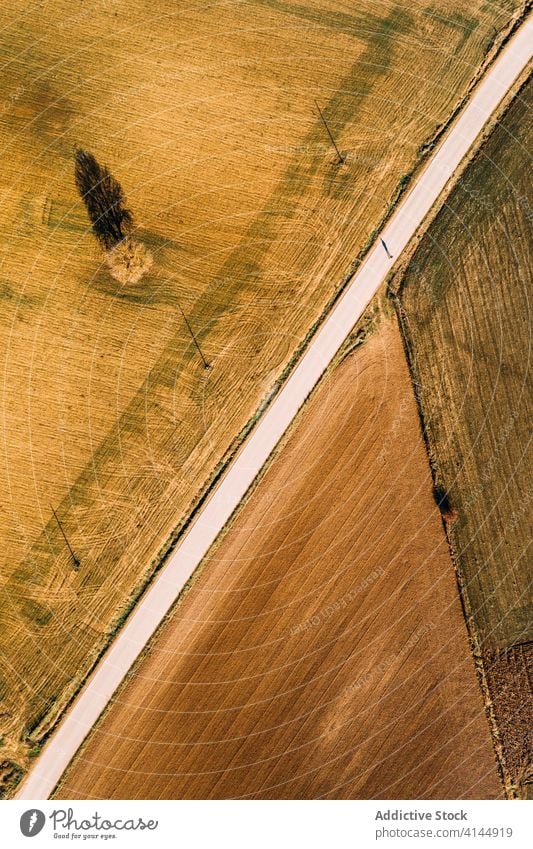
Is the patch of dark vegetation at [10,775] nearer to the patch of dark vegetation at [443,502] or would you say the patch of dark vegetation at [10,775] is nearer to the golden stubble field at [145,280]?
the golden stubble field at [145,280]

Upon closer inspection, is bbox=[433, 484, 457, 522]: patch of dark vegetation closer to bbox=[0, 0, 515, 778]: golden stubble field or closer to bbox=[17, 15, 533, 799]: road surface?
→ bbox=[17, 15, 533, 799]: road surface

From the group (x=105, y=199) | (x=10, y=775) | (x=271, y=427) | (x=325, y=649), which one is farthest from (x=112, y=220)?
(x=10, y=775)

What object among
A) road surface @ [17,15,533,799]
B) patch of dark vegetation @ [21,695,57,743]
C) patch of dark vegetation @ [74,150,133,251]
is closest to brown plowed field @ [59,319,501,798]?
road surface @ [17,15,533,799]

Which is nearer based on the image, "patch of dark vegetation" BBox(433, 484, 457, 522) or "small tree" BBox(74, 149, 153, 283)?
"small tree" BBox(74, 149, 153, 283)

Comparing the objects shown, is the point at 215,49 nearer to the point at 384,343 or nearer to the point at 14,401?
the point at 384,343

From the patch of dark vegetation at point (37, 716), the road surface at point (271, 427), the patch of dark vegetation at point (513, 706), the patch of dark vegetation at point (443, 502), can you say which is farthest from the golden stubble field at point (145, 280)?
the patch of dark vegetation at point (513, 706)
